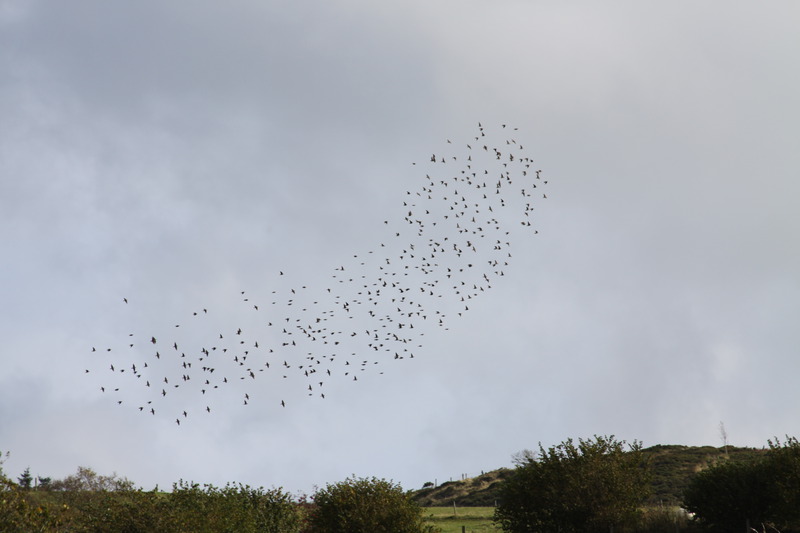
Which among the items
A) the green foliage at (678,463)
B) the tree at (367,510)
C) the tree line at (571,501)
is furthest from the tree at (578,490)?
the green foliage at (678,463)

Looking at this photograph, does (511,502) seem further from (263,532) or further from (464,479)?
(464,479)

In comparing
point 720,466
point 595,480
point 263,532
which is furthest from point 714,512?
point 263,532

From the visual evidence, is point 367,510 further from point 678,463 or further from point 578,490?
point 678,463

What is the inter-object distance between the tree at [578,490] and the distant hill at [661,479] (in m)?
56.3

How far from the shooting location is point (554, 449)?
47062mm

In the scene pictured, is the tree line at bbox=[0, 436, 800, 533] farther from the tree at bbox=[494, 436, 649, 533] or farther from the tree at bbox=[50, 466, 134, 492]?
the tree at bbox=[50, 466, 134, 492]

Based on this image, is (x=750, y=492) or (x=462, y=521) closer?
(x=750, y=492)

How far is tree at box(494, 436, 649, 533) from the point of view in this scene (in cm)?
4475

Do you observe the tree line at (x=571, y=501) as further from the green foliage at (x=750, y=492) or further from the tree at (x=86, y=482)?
the tree at (x=86, y=482)

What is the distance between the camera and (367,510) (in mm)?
39875

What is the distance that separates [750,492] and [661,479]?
242 ft

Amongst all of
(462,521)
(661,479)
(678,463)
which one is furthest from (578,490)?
(678,463)

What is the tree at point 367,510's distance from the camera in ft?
130

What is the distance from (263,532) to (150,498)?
39.0 feet
